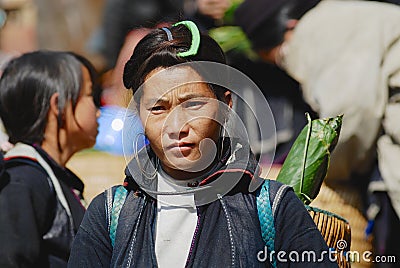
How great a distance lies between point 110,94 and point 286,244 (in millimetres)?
2928

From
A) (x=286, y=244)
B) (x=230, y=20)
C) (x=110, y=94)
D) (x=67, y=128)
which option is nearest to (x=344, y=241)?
(x=286, y=244)

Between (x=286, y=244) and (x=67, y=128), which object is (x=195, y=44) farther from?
(x=67, y=128)

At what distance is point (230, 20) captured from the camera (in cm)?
479

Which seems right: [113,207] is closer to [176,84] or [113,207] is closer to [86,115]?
[176,84]

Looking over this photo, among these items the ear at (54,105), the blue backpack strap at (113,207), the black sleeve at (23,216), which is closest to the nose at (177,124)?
the blue backpack strap at (113,207)

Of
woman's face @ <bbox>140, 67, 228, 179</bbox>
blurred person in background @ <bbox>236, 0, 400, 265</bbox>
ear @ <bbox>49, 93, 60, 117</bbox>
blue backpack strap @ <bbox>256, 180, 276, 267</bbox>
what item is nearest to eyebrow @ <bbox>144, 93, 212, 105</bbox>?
woman's face @ <bbox>140, 67, 228, 179</bbox>

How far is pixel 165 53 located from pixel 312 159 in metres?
0.68

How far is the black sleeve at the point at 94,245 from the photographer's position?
8.18ft

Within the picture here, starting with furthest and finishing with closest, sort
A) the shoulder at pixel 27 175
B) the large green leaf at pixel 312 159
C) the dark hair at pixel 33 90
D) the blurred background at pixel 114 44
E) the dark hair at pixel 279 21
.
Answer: the dark hair at pixel 279 21, the blurred background at pixel 114 44, the dark hair at pixel 33 90, the shoulder at pixel 27 175, the large green leaf at pixel 312 159

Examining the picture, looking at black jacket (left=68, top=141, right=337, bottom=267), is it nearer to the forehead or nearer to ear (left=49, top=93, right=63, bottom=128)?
the forehead

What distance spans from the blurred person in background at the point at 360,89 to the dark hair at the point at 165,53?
1.28 metres

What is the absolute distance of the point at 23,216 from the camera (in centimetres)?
312

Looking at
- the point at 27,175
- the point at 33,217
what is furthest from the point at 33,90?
the point at 33,217

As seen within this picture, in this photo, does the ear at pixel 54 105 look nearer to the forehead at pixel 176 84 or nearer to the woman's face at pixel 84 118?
the woman's face at pixel 84 118
